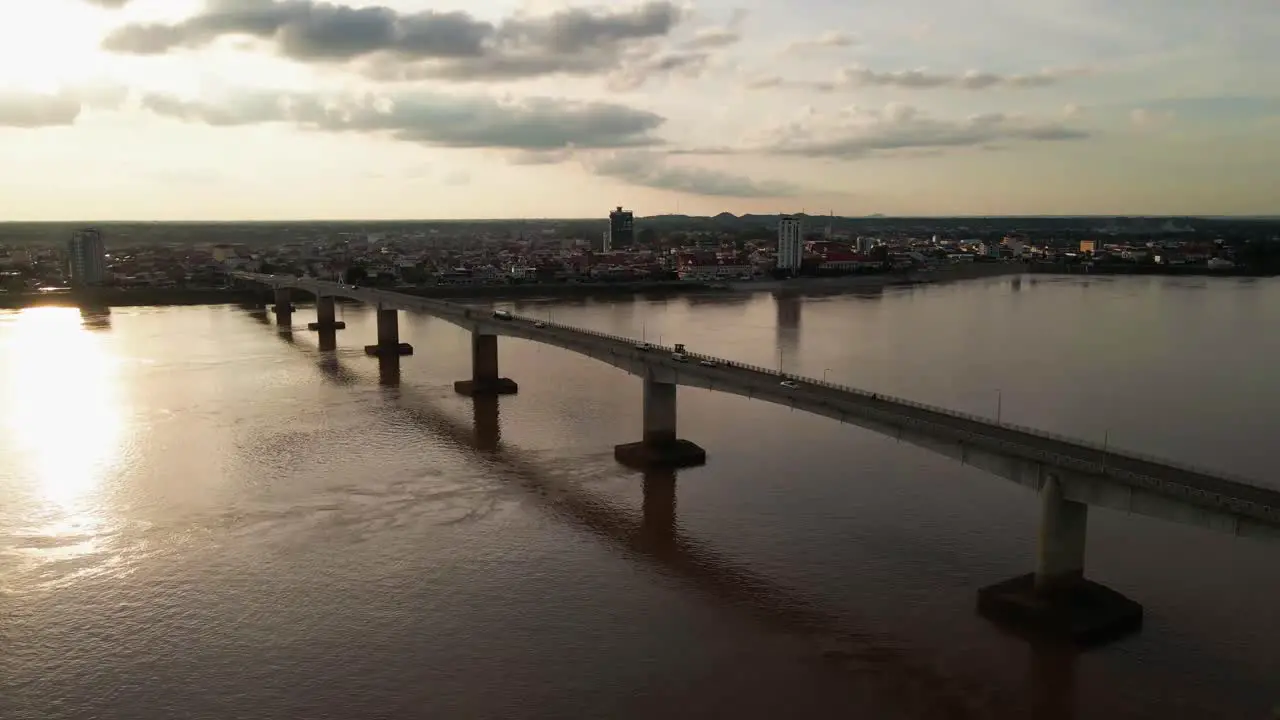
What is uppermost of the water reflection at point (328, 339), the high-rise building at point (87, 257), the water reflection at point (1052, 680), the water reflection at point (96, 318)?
the high-rise building at point (87, 257)

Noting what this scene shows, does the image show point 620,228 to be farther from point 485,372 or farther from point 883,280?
point 485,372

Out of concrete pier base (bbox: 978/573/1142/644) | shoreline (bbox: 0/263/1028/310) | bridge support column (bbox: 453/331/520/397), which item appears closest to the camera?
concrete pier base (bbox: 978/573/1142/644)

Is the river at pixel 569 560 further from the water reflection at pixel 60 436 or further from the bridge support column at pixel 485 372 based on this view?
the bridge support column at pixel 485 372

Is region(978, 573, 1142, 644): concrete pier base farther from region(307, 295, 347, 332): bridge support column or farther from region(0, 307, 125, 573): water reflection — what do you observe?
region(307, 295, 347, 332): bridge support column

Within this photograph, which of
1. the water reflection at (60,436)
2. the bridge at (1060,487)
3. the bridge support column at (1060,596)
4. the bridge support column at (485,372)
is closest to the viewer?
the bridge at (1060,487)

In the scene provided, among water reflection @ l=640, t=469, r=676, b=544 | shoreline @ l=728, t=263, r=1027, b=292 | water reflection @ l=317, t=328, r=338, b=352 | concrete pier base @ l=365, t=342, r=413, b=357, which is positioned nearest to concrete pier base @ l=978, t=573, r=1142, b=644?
water reflection @ l=640, t=469, r=676, b=544

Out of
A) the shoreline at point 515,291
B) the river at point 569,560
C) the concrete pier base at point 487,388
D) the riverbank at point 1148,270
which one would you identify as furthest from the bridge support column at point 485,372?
the riverbank at point 1148,270

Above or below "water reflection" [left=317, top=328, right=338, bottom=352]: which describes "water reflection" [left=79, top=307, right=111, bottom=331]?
above
